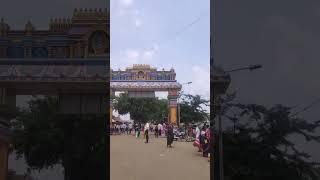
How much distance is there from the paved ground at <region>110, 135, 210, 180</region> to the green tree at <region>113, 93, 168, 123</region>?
1148 cm

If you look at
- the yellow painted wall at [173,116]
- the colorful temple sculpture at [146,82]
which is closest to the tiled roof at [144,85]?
the colorful temple sculpture at [146,82]

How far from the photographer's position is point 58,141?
10.7 m

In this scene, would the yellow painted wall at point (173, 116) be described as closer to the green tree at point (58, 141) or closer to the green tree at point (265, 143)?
the green tree at point (58, 141)

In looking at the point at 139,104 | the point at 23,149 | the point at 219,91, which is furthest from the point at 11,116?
the point at 139,104

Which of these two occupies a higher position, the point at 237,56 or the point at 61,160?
the point at 237,56

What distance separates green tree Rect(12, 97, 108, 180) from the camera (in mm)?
10625

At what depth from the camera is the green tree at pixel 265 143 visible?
10320 millimetres

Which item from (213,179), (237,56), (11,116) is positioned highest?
(237,56)

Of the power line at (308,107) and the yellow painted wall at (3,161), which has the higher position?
the power line at (308,107)

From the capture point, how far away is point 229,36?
1047 cm

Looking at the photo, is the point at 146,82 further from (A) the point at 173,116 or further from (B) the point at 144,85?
(A) the point at 173,116

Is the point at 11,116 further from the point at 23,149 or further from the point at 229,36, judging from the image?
the point at 229,36

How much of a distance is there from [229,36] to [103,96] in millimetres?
2485

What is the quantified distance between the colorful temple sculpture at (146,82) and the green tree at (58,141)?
18.3ft
